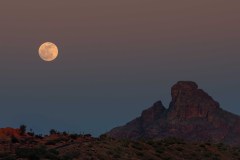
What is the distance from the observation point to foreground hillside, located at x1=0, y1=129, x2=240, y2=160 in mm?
42944

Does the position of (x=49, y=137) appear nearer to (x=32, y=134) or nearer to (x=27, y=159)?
(x=32, y=134)

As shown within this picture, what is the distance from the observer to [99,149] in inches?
1919

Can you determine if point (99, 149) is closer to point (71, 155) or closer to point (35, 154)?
point (71, 155)

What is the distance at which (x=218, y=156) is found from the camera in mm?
60781

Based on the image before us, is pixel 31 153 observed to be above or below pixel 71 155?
above

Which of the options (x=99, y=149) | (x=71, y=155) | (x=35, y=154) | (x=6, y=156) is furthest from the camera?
(x=99, y=149)

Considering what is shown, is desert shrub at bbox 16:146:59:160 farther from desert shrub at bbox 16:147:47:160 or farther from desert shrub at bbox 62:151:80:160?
desert shrub at bbox 62:151:80:160

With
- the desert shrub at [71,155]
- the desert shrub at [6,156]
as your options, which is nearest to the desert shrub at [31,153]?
the desert shrub at [6,156]

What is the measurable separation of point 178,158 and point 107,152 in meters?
9.90

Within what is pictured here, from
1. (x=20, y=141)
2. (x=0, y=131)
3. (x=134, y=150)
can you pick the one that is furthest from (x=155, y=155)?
(x=0, y=131)

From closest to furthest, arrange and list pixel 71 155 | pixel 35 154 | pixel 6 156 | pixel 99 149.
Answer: pixel 35 154, pixel 6 156, pixel 71 155, pixel 99 149

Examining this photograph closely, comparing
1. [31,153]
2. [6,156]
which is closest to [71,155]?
[31,153]

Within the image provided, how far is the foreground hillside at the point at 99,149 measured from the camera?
42944 mm

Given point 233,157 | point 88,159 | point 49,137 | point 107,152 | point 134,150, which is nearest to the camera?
point 88,159
